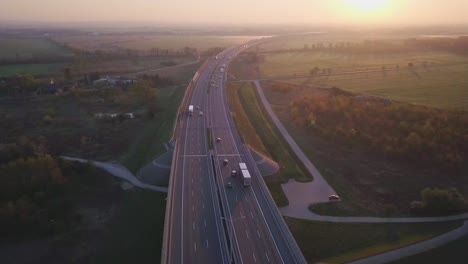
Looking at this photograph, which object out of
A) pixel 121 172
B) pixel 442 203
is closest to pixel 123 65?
pixel 121 172

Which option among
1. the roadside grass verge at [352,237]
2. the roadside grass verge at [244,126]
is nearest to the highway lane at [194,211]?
the roadside grass verge at [244,126]

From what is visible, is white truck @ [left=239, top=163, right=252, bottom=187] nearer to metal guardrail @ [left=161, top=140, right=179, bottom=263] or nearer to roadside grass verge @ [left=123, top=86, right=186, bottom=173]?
metal guardrail @ [left=161, top=140, right=179, bottom=263]

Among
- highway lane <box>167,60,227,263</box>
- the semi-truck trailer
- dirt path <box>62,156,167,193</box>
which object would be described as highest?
the semi-truck trailer

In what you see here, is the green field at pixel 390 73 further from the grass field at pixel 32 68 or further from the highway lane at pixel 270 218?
the grass field at pixel 32 68

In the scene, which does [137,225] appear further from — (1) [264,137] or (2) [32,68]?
(2) [32,68]

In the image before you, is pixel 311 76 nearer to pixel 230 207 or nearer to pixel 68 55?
pixel 230 207

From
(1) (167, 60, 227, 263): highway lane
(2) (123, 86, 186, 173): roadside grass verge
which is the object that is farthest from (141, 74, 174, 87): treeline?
(1) (167, 60, 227, 263): highway lane
